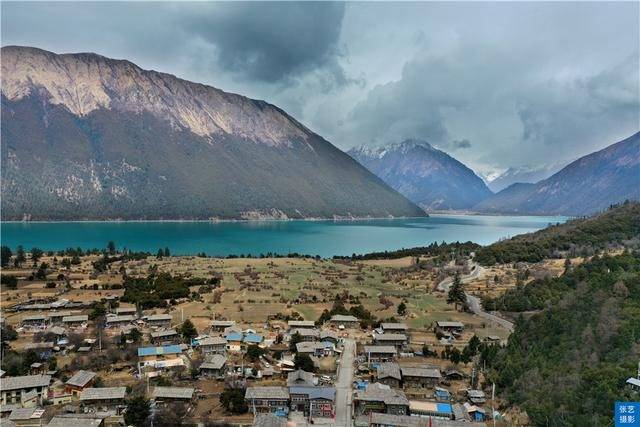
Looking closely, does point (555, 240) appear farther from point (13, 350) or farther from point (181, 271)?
point (13, 350)

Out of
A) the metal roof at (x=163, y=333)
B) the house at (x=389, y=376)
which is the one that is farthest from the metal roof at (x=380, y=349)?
the metal roof at (x=163, y=333)

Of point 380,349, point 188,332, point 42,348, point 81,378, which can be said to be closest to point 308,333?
point 380,349

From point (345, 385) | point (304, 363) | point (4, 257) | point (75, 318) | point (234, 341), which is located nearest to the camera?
point (345, 385)

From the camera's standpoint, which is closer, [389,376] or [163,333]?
[389,376]

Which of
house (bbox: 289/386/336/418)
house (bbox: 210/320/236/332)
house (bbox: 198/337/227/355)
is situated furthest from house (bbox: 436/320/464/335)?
house (bbox: 198/337/227/355)

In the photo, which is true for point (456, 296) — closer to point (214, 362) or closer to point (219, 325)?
point (219, 325)

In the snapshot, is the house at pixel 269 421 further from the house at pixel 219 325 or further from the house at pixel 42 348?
the house at pixel 42 348
